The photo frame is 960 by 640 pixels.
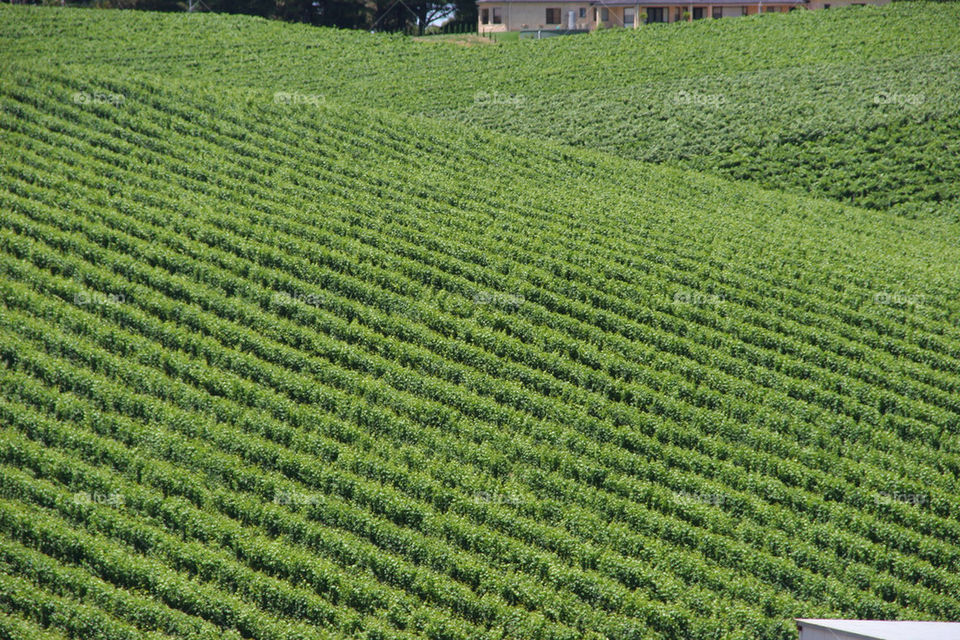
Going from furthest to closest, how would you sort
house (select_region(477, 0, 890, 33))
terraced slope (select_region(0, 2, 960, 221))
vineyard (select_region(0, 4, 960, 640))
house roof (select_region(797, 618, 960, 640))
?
house (select_region(477, 0, 890, 33)) → terraced slope (select_region(0, 2, 960, 221)) → vineyard (select_region(0, 4, 960, 640)) → house roof (select_region(797, 618, 960, 640))

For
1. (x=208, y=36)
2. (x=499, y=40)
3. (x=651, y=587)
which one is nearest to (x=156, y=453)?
(x=651, y=587)

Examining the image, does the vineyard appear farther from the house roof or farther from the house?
the house

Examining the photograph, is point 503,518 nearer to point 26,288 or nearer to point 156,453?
point 156,453

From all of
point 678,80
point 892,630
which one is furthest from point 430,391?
point 678,80

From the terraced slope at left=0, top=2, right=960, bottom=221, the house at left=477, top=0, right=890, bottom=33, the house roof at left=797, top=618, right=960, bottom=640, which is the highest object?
the house at left=477, top=0, right=890, bottom=33

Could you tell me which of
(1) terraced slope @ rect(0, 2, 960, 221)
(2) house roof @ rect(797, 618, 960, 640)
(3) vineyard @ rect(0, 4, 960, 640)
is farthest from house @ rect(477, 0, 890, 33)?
(2) house roof @ rect(797, 618, 960, 640)

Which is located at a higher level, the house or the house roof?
the house
